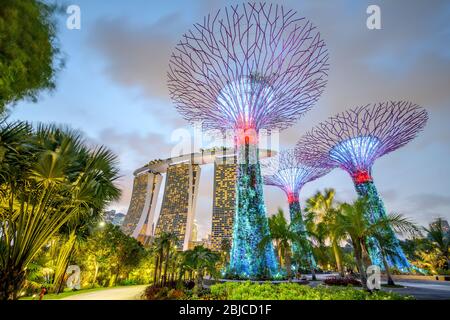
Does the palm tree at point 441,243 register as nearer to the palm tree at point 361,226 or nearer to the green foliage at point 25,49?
the palm tree at point 361,226

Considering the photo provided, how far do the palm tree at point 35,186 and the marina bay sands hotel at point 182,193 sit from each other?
95.9 meters

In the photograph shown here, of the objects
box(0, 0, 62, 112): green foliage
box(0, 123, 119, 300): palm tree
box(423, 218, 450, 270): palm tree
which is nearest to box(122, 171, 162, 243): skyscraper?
box(423, 218, 450, 270): palm tree

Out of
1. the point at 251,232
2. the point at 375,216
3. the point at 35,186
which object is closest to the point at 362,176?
the point at 375,216

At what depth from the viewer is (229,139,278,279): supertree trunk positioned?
18516 mm

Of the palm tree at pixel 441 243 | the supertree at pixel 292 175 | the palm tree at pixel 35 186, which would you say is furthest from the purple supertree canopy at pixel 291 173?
the palm tree at pixel 35 186

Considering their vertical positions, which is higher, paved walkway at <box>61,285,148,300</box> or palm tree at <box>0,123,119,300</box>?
palm tree at <box>0,123,119,300</box>

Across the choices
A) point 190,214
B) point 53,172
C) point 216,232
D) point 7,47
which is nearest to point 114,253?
point 53,172

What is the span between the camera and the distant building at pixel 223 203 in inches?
4407

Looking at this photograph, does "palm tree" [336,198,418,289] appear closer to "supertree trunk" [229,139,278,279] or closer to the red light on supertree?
"supertree trunk" [229,139,278,279]

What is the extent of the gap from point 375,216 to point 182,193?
97.4 m

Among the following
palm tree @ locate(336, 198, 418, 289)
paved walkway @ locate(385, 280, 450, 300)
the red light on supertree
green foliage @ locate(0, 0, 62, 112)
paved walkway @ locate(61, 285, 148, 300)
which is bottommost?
paved walkway @ locate(61, 285, 148, 300)

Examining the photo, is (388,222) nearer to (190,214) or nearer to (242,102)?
(242,102)
